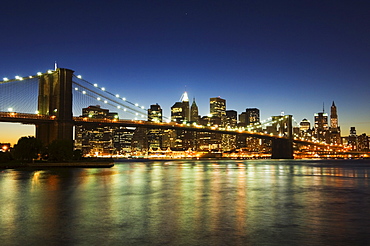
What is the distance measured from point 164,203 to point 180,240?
779 cm

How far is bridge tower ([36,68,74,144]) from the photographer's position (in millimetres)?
57531

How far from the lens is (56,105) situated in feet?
194

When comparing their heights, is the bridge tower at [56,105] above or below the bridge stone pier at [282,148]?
above

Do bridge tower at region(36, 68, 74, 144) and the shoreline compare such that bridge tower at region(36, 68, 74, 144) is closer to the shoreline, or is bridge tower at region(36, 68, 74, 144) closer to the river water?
the shoreline

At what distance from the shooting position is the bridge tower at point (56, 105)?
5753cm

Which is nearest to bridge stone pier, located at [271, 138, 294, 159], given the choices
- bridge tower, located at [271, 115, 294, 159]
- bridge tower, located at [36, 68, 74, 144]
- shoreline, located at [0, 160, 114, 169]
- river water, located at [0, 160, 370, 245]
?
Answer: bridge tower, located at [271, 115, 294, 159]

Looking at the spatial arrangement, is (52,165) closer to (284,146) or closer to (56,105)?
(56,105)

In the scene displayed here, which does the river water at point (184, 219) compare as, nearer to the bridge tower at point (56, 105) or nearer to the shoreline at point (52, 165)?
the shoreline at point (52, 165)

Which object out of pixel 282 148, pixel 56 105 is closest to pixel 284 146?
pixel 282 148

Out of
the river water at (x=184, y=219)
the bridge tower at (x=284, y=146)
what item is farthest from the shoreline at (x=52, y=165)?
the bridge tower at (x=284, y=146)

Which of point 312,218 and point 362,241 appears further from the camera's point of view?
point 312,218

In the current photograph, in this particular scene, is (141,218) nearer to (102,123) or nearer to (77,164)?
(77,164)

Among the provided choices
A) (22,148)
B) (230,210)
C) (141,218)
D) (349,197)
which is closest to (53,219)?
(141,218)

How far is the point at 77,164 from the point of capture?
2184 inches
